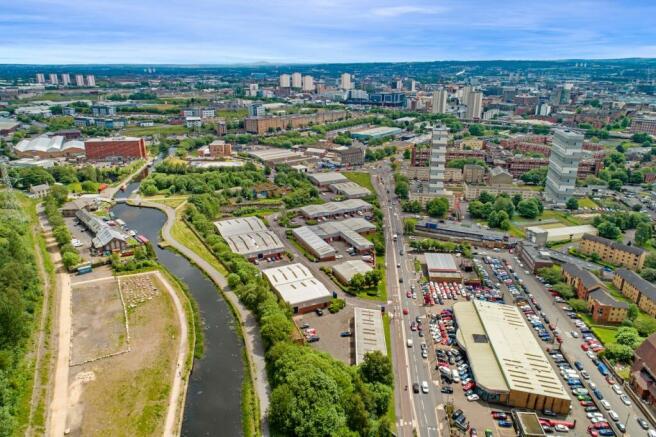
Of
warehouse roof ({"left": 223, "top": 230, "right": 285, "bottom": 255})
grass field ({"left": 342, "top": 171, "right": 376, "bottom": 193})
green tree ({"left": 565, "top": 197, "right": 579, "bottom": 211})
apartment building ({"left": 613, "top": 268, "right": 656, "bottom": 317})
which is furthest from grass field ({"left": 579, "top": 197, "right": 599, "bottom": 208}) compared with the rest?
warehouse roof ({"left": 223, "top": 230, "right": 285, "bottom": 255})

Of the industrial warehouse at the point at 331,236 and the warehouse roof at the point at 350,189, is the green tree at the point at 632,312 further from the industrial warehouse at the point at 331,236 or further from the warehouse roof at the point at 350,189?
the warehouse roof at the point at 350,189

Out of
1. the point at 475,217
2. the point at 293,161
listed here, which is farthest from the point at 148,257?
the point at 293,161

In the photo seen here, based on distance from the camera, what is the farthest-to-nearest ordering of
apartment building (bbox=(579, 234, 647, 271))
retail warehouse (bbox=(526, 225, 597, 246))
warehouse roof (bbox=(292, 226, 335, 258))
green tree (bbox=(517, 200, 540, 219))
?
green tree (bbox=(517, 200, 540, 219))
retail warehouse (bbox=(526, 225, 597, 246))
warehouse roof (bbox=(292, 226, 335, 258))
apartment building (bbox=(579, 234, 647, 271))

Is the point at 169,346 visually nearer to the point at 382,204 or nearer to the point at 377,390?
the point at 377,390

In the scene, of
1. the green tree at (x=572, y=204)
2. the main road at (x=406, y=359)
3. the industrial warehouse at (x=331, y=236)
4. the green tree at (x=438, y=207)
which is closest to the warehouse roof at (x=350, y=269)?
the main road at (x=406, y=359)

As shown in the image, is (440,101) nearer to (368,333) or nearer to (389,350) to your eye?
(368,333)

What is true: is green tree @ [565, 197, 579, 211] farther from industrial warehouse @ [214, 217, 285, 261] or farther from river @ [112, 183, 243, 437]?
river @ [112, 183, 243, 437]

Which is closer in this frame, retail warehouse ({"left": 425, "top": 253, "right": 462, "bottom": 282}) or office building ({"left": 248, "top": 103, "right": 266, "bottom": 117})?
retail warehouse ({"left": 425, "top": 253, "right": 462, "bottom": 282})
